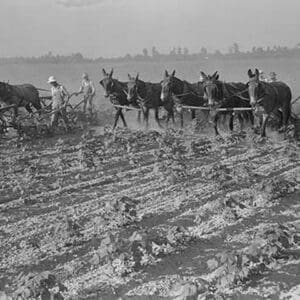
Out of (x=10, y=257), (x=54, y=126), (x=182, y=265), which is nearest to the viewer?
(x=182, y=265)

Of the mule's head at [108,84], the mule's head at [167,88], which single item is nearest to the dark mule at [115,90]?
the mule's head at [108,84]

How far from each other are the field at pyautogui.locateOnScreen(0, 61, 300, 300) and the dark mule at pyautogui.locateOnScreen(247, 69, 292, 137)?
97 centimetres

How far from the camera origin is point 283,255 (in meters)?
6.18

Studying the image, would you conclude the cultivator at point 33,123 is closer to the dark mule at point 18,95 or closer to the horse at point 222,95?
the dark mule at point 18,95

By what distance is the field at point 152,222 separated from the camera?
219 inches

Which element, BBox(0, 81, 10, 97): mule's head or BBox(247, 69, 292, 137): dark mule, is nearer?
BBox(247, 69, 292, 137): dark mule

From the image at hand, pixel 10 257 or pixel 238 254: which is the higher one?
pixel 238 254

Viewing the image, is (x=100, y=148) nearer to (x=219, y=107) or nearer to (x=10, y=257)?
(x=219, y=107)

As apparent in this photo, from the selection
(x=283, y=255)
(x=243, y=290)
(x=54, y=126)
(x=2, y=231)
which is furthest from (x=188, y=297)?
(x=54, y=126)

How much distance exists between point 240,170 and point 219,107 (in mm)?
5086

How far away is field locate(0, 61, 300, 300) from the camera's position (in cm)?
555

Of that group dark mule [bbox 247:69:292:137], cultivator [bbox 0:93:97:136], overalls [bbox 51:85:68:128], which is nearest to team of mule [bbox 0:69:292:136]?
dark mule [bbox 247:69:292:137]

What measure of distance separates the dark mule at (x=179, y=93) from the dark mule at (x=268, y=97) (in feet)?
8.24

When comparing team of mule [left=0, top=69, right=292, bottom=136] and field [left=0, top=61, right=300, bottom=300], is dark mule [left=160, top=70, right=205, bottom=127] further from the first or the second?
field [left=0, top=61, right=300, bottom=300]
